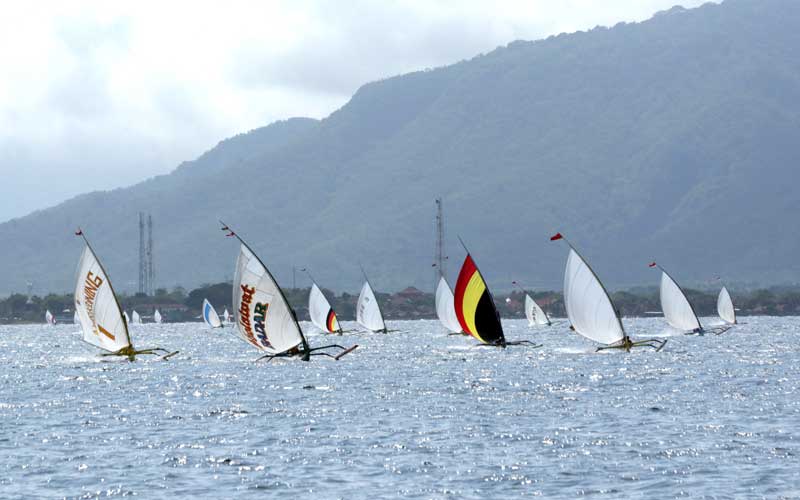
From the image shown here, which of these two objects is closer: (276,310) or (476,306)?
(276,310)

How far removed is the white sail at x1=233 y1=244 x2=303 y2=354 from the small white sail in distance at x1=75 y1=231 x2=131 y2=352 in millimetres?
8010

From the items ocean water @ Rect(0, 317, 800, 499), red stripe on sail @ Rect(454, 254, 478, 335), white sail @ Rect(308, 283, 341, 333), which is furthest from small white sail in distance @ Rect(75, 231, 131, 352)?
white sail @ Rect(308, 283, 341, 333)

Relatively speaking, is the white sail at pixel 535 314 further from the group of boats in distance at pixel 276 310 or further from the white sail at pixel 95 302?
the white sail at pixel 95 302

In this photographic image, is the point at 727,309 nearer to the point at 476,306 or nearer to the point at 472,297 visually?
the point at 476,306

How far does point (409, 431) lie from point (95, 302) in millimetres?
35198

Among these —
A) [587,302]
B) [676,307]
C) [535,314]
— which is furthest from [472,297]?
[535,314]

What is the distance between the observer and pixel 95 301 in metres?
79.4

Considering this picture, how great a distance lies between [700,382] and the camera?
225 feet

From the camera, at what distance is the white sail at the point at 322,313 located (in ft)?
494

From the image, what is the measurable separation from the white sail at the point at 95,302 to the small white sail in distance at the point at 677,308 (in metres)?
59.5

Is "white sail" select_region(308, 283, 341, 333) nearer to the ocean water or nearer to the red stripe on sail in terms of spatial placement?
the red stripe on sail

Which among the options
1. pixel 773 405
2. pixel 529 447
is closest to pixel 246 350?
pixel 773 405

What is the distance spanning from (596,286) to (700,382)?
48.8 ft

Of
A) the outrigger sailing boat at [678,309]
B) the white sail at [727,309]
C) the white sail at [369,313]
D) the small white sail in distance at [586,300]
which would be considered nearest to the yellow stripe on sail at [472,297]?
the small white sail in distance at [586,300]
